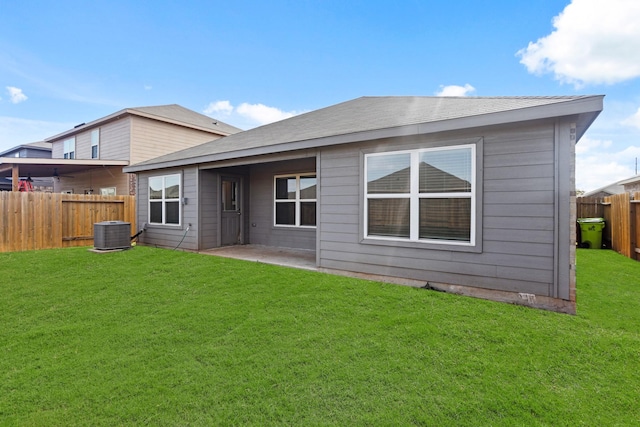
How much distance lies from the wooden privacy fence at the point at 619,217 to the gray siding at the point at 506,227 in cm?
576

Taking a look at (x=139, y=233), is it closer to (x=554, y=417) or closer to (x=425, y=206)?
(x=425, y=206)

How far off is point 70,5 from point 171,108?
640 centimetres

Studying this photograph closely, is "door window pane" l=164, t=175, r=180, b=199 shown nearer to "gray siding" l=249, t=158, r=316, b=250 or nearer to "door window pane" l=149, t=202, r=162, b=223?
"door window pane" l=149, t=202, r=162, b=223

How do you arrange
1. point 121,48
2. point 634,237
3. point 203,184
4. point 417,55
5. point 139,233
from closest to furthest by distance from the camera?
point 634,237 < point 203,184 < point 139,233 < point 417,55 < point 121,48

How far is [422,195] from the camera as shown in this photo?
14.7 feet

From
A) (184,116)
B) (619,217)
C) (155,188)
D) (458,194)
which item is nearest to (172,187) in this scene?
(155,188)

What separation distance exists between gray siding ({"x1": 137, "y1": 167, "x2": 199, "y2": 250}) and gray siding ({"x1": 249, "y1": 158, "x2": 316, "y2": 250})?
166 centimetres

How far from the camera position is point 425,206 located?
4.48 meters

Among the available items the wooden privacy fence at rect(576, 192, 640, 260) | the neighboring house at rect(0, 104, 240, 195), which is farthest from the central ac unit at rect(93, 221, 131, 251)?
the wooden privacy fence at rect(576, 192, 640, 260)

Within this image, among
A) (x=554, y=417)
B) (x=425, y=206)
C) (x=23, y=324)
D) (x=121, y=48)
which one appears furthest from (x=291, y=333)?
(x=121, y=48)

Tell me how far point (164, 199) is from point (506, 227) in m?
8.52

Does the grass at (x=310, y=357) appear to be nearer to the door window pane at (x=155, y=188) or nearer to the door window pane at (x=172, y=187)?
the door window pane at (x=172, y=187)

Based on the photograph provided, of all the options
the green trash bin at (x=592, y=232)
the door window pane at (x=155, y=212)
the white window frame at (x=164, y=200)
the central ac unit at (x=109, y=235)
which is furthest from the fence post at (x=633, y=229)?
the central ac unit at (x=109, y=235)

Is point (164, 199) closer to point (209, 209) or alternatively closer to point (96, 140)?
point (209, 209)
